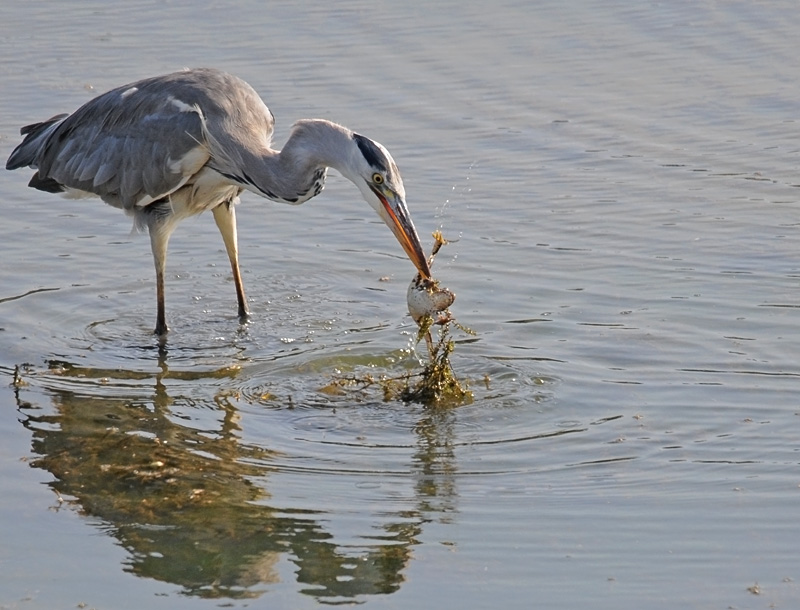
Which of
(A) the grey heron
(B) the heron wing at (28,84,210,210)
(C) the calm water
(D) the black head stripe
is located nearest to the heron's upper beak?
(D) the black head stripe

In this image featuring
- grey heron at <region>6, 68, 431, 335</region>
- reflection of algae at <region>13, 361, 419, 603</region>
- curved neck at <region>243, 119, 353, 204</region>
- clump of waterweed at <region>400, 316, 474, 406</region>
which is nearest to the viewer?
reflection of algae at <region>13, 361, 419, 603</region>

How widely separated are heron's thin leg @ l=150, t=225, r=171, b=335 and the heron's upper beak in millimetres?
1799

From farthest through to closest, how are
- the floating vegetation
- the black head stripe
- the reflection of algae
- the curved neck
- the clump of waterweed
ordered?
the curved neck → the black head stripe → the clump of waterweed → the floating vegetation → the reflection of algae

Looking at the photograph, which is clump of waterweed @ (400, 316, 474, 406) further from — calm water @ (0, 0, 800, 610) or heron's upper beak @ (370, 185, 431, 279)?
heron's upper beak @ (370, 185, 431, 279)

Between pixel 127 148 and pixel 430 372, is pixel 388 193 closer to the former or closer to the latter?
pixel 430 372

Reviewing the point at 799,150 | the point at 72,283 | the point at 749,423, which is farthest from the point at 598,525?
the point at 799,150

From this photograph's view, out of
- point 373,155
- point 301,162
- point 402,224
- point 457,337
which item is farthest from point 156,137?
point 457,337

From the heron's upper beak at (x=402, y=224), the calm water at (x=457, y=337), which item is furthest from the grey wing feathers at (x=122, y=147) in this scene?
the heron's upper beak at (x=402, y=224)

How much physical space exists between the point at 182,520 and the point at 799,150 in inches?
255

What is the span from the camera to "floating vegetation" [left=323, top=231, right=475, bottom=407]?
21.3 ft

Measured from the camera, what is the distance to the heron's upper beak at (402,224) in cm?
656

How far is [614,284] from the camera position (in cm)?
816

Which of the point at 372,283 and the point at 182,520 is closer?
the point at 182,520

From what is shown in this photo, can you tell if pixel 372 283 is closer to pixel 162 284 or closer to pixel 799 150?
pixel 162 284
